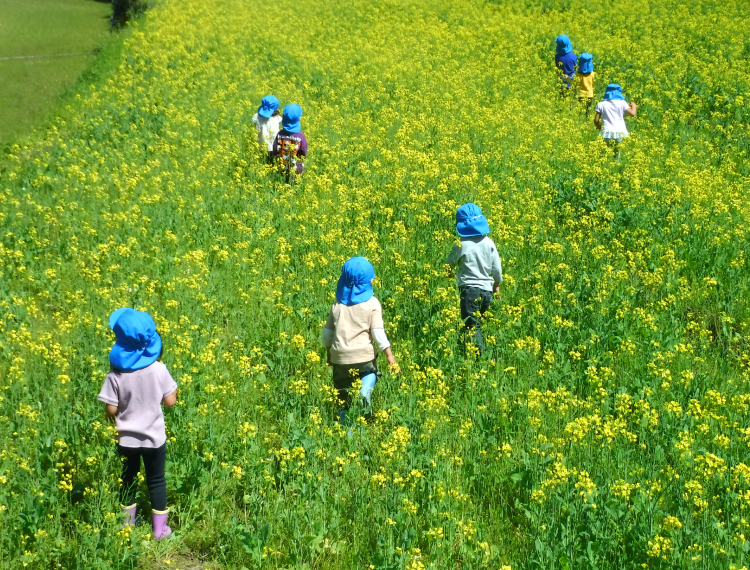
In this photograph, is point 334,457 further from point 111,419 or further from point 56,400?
point 56,400

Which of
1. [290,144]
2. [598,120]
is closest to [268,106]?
[290,144]

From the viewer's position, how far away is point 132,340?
4.71 m

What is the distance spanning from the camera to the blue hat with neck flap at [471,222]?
693 centimetres

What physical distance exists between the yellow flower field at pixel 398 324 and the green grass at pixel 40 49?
9.28ft

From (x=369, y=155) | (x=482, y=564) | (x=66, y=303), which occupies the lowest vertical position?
(x=482, y=564)

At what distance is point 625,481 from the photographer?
4918mm

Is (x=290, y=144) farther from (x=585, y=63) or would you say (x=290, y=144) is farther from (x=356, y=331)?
(x=585, y=63)

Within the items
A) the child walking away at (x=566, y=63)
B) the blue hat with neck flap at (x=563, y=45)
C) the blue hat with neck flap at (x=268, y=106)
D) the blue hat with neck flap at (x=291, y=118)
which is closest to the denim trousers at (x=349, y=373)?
the blue hat with neck flap at (x=291, y=118)

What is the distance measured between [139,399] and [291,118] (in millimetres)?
6225

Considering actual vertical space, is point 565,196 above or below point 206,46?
below

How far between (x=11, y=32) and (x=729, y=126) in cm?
2564

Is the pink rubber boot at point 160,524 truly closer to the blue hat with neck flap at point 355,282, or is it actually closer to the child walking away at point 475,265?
the blue hat with neck flap at point 355,282

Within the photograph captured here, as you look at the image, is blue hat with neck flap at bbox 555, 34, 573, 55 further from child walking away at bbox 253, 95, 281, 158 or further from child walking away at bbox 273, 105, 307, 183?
child walking away at bbox 273, 105, 307, 183

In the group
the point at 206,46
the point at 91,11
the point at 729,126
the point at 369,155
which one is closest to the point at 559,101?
the point at 729,126
